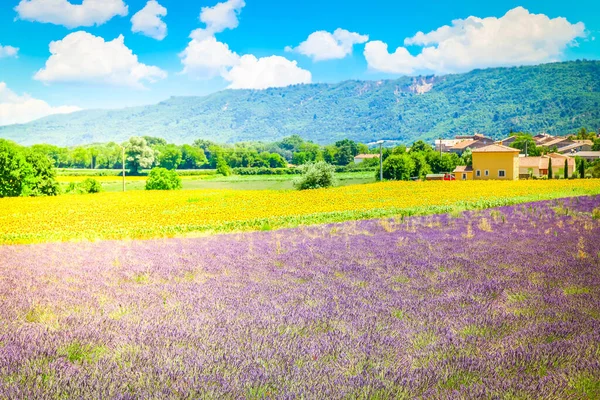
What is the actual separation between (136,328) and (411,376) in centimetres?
256

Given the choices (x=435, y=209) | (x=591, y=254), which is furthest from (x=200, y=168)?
(x=591, y=254)

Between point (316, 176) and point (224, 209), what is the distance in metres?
15.5

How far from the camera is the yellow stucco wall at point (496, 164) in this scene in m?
42.4

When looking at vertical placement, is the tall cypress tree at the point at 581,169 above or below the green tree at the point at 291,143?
Result: below

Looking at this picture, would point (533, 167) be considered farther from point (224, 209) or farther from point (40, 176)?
point (40, 176)

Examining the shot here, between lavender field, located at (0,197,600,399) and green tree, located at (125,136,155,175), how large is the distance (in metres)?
54.3

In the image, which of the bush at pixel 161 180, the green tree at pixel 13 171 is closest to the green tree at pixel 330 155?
the bush at pixel 161 180

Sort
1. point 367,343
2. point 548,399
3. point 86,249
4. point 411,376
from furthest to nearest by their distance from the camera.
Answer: point 86,249, point 367,343, point 411,376, point 548,399

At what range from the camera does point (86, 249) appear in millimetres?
10773

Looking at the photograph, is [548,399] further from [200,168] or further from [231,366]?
[200,168]

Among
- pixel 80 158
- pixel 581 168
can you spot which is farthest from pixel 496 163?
pixel 80 158

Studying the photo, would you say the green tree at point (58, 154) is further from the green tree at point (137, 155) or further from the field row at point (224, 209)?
the field row at point (224, 209)

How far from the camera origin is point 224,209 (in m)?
24.9

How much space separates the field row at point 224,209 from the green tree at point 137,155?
2920cm
